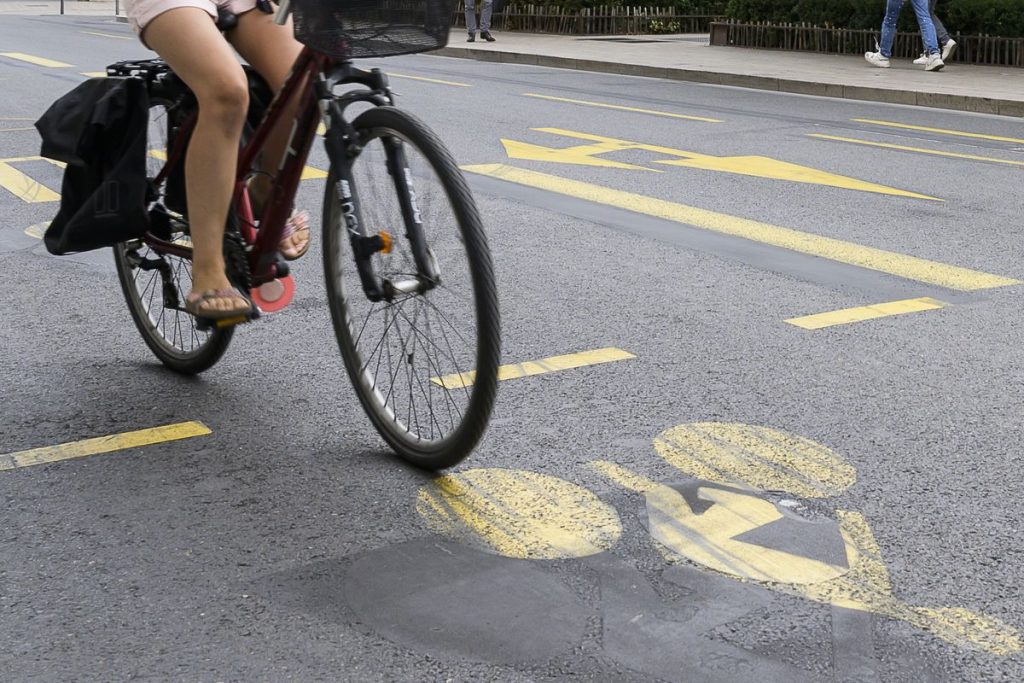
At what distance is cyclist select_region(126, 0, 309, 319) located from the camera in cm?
354

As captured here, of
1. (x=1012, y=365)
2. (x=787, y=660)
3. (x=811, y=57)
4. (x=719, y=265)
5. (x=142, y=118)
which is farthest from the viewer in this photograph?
(x=811, y=57)

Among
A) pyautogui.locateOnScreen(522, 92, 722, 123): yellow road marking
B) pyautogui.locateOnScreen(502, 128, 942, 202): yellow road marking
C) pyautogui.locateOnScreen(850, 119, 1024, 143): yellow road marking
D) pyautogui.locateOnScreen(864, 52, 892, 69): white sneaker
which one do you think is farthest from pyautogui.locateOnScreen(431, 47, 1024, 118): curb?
pyautogui.locateOnScreen(864, 52, 892, 69): white sneaker

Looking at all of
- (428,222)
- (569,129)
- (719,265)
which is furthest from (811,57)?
(428,222)

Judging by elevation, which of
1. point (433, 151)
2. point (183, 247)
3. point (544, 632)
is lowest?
point (544, 632)

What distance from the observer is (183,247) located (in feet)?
13.4

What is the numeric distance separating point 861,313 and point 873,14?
14961 mm

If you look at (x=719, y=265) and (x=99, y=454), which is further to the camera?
(x=719, y=265)

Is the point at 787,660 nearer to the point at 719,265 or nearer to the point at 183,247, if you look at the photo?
the point at 183,247

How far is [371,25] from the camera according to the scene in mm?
3258

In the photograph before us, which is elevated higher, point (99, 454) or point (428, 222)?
point (428, 222)

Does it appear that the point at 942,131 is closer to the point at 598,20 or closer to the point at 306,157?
the point at 306,157

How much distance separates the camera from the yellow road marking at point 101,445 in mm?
3607

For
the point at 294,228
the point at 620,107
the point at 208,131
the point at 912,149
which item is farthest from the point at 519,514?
the point at 620,107

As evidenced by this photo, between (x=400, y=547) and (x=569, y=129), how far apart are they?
8295mm
